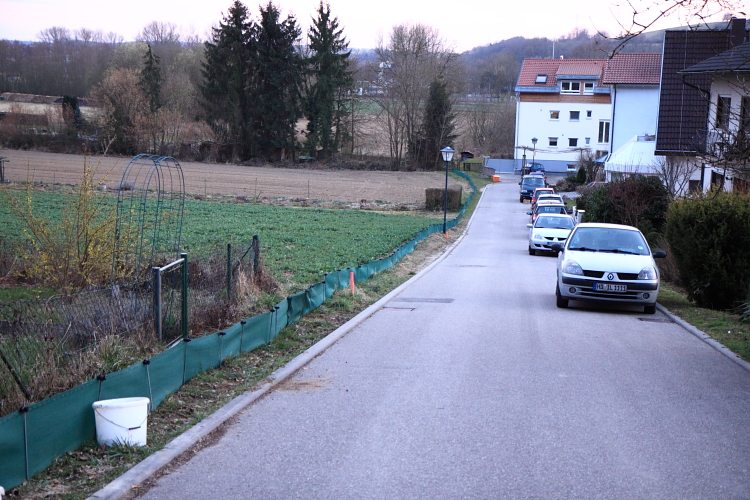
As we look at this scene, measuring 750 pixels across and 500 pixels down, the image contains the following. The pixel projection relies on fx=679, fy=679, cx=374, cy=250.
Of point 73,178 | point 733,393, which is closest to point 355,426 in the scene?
point 733,393

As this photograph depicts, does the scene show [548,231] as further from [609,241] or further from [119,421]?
[119,421]

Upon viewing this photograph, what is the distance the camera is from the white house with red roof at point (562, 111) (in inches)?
2798

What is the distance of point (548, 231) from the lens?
26078mm

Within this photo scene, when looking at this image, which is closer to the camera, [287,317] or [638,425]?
[638,425]

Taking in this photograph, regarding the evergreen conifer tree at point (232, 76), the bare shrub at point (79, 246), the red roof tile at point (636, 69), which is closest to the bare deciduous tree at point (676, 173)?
the red roof tile at point (636, 69)

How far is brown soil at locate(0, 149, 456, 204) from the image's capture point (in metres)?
49.2

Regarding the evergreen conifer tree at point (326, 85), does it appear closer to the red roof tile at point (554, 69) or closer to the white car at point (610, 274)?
the red roof tile at point (554, 69)

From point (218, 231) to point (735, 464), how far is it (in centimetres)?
2096

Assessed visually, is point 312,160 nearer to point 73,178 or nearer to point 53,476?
point 73,178

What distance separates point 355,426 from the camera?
6098mm

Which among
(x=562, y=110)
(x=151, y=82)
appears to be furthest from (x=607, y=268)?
(x=151, y=82)

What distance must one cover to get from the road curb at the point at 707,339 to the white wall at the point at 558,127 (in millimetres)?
61537

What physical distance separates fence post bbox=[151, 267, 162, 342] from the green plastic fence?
630 millimetres

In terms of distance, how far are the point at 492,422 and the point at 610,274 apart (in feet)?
24.0
